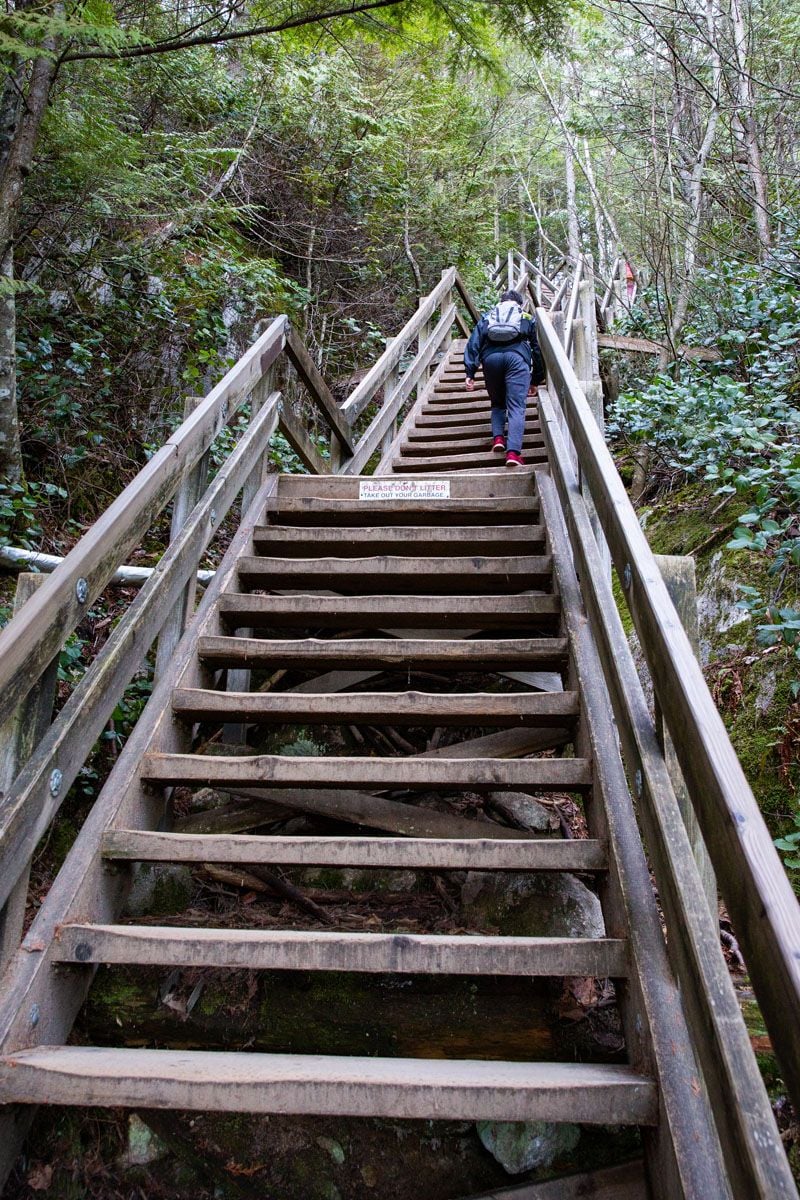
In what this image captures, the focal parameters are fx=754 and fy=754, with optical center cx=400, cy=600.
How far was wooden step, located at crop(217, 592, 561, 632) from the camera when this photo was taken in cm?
293

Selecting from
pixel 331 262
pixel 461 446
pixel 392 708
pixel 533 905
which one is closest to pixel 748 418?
pixel 461 446

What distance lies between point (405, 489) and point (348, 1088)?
2.88m

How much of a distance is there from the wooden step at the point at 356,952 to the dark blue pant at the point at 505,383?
399cm

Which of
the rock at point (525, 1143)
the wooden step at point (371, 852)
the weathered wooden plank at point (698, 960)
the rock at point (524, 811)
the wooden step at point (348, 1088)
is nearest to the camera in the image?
the weathered wooden plank at point (698, 960)

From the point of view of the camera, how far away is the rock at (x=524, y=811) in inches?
111

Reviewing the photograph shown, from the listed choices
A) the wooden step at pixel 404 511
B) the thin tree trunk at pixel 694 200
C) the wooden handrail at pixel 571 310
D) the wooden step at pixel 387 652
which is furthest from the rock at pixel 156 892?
the thin tree trunk at pixel 694 200

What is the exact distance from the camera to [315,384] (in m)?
4.54

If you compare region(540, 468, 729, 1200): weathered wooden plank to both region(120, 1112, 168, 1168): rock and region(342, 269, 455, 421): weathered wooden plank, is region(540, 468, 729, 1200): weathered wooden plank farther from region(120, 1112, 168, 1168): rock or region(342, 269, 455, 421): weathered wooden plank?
region(342, 269, 455, 421): weathered wooden plank

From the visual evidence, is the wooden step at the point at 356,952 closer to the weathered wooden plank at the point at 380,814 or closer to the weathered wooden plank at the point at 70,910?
the weathered wooden plank at the point at 70,910

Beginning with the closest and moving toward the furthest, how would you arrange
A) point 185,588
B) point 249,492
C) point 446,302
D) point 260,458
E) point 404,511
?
1. point 185,588
2. point 404,511
3. point 249,492
4. point 260,458
5. point 446,302

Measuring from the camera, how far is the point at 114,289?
6156mm

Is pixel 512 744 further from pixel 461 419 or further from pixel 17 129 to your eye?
pixel 461 419

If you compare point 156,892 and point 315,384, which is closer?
point 156,892

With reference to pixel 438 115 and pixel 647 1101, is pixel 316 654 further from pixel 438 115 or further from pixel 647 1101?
pixel 438 115
